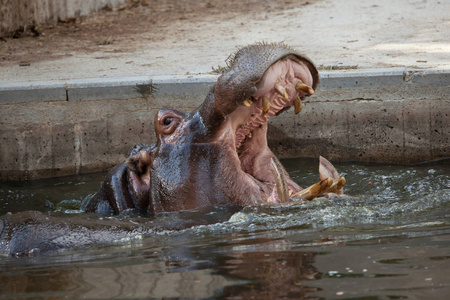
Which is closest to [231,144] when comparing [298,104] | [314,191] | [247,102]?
[247,102]

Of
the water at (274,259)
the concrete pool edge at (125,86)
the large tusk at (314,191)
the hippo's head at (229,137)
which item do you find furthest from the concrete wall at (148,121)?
the large tusk at (314,191)

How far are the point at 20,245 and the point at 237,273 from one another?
1194mm

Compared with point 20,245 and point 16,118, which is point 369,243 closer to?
point 20,245

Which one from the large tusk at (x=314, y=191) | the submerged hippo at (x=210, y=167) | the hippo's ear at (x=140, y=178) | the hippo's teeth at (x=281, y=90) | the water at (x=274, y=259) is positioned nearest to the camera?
the water at (x=274, y=259)

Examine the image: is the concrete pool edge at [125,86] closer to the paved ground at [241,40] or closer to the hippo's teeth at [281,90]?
the paved ground at [241,40]

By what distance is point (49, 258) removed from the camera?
345 cm

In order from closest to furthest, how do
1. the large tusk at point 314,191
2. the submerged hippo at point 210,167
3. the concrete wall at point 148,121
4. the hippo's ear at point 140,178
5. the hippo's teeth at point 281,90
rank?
the submerged hippo at point 210,167 < the hippo's teeth at point 281,90 < the large tusk at point 314,191 < the hippo's ear at point 140,178 < the concrete wall at point 148,121

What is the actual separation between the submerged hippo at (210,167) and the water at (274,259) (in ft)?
0.27

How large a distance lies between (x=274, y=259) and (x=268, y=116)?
1165mm

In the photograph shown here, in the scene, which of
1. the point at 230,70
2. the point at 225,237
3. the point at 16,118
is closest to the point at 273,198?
the point at 225,237

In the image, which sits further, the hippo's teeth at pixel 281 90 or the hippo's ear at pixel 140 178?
the hippo's ear at pixel 140 178

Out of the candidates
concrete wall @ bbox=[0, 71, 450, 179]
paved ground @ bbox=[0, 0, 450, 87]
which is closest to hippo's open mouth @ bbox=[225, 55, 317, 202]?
concrete wall @ bbox=[0, 71, 450, 179]

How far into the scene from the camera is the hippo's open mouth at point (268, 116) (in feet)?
12.6

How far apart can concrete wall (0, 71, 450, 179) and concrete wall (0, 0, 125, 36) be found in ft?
13.2
